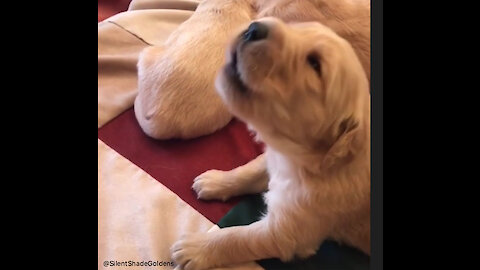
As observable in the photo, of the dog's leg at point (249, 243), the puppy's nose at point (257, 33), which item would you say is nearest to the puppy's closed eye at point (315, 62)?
the puppy's nose at point (257, 33)

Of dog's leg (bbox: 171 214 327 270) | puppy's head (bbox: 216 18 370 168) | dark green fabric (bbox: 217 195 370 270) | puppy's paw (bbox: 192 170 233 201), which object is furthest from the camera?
puppy's paw (bbox: 192 170 233 201)

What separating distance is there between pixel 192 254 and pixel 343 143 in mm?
559

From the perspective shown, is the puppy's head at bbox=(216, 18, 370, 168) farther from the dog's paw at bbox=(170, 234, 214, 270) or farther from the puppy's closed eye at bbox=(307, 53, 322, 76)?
the dog's paw at bbox=(170, 234, 214, 270)

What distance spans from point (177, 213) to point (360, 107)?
71 cm

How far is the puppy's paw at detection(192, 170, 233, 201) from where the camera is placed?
1537 millimetres

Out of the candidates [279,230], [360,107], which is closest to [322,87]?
[360,107]

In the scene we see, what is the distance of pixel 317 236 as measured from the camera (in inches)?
51.1

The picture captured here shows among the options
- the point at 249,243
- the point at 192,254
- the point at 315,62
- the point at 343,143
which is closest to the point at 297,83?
the point at 315,62

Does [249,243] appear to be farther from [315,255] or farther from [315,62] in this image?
[315,62]

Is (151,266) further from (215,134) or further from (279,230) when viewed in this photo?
(215,134)

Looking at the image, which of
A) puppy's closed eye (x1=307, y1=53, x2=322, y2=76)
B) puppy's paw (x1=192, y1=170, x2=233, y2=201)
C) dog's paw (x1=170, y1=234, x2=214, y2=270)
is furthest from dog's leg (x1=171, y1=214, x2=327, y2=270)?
puppy's closed eye (x1=307, y1=53, x2=322, y2=76)

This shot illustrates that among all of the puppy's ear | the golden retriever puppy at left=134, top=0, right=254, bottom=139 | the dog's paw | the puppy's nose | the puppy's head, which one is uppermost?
the puppy's nose

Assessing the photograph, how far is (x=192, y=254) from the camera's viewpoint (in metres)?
1.34

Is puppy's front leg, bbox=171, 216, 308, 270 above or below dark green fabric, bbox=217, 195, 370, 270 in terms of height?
above
